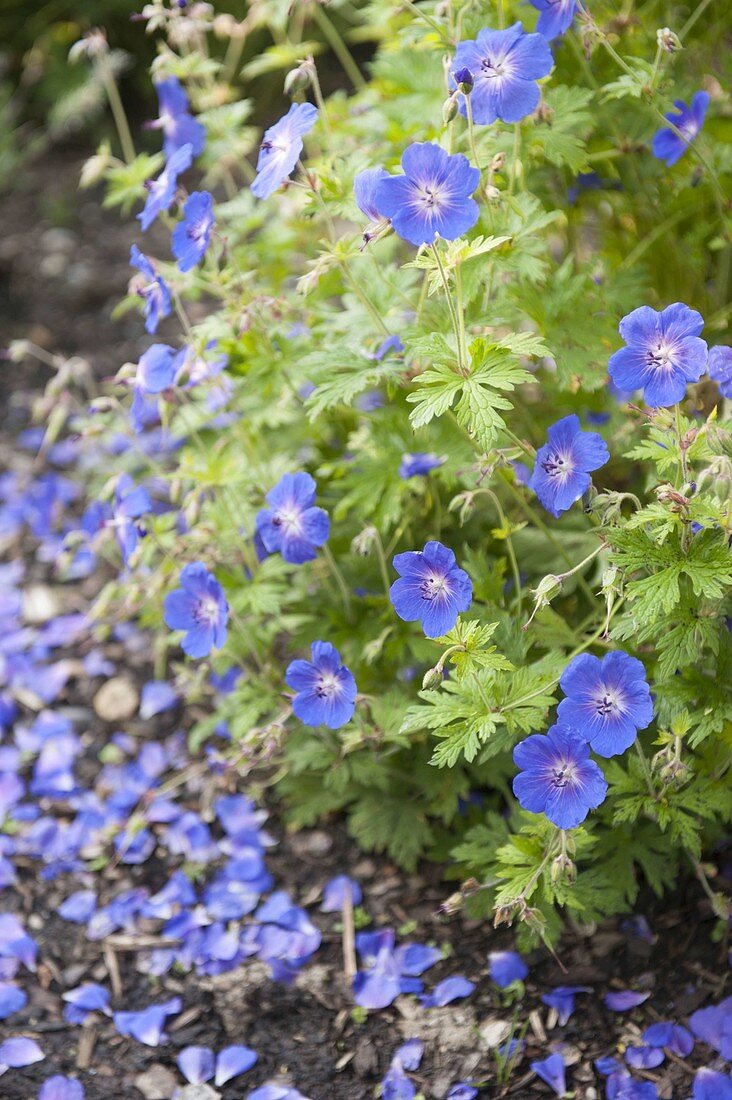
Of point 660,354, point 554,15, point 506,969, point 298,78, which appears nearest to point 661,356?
point 660,354

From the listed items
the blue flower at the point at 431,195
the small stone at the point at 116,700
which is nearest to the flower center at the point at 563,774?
the blue flower at the point at 431,195

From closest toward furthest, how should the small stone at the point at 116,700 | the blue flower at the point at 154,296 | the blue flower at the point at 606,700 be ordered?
the blue flower at the point at 606,700 < the blue flower at the point at 154,296 < the small stone at the point at 116,700

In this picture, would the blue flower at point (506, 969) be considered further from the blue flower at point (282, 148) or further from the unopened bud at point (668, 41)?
the unopened bud at point (668, 41)

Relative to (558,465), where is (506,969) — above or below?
below

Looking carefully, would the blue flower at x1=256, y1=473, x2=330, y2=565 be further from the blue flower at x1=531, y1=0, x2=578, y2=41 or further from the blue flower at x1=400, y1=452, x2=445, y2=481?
the blue flower at x1=531, y1=0, x2=578, y2=41

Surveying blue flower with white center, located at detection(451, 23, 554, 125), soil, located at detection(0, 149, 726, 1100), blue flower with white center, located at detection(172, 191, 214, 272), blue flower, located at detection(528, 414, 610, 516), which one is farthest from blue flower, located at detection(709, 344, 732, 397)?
soil, located at detection(0, 149, 726, 1100)

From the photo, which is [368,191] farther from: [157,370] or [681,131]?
[681,131]
